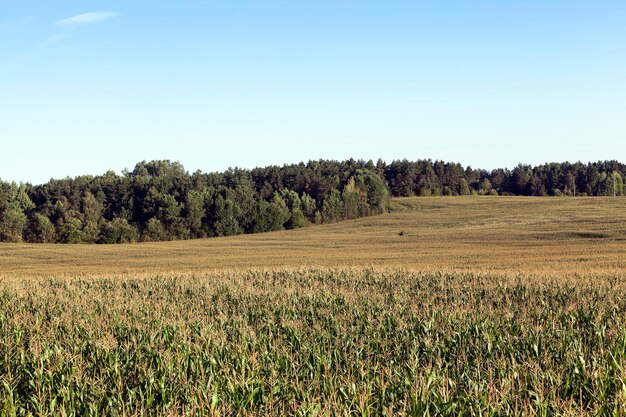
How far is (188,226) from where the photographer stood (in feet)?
315

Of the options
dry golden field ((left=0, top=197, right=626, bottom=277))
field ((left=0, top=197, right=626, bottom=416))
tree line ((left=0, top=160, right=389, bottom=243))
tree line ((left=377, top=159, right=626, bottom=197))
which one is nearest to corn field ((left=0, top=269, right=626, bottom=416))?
field ((left=0, top=197, right=626, bottom=416))

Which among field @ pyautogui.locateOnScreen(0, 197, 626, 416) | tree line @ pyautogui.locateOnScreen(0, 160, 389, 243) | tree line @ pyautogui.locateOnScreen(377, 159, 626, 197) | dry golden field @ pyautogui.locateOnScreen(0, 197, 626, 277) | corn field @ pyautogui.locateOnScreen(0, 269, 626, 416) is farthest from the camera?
tree line @ pyautogui.locateOnScreen(377, 159, 626, 197)

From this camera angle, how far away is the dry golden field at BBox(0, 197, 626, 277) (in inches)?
1604

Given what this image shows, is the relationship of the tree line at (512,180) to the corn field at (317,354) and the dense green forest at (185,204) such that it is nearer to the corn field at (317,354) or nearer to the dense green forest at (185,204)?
the dense green forest at (185,204)

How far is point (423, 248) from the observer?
55500mm

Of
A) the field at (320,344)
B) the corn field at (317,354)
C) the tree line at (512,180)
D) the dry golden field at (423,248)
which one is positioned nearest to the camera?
the corn field at (317,354)

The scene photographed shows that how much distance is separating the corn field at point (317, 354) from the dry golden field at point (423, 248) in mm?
12972

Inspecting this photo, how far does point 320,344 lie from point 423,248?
43852 mm

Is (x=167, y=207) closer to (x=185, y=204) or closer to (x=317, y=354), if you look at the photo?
(x=185, y=204)

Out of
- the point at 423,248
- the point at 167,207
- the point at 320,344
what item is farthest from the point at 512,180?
the point at 320,344

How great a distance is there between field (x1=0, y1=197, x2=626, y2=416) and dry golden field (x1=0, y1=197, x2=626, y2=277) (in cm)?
512

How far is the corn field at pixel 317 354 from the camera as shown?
8922 mm

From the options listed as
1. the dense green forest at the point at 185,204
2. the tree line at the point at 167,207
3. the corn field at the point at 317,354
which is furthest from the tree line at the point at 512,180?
the corn field at the point at 317,354

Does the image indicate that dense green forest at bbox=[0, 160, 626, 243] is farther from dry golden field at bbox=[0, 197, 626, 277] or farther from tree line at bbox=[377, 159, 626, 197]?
dry golden field at bbox=[0, 197, 626, 277]
